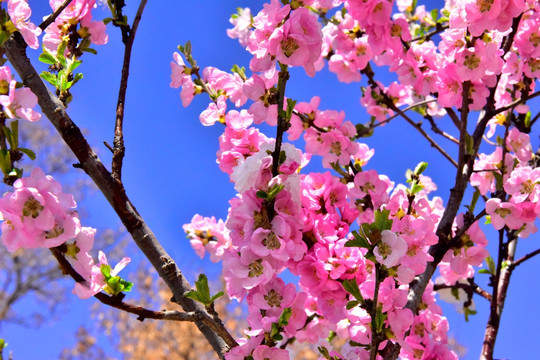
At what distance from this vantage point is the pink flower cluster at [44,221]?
3.37ft

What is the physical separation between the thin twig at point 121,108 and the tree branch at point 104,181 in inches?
1.3

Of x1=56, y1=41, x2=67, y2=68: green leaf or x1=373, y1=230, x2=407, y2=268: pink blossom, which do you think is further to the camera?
x1=56, y1=41, x2=67, y2=68: green leaf

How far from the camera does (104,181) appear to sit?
4.36 ft

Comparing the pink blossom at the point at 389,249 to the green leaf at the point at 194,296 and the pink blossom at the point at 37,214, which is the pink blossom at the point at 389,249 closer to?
the green leaf at the point at 194,296

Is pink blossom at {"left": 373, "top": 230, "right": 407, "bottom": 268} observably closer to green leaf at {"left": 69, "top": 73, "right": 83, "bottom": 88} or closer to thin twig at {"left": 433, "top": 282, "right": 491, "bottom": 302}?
green leaf at {"left": 69, "top": 73, "right": 83, "bottom": 88}

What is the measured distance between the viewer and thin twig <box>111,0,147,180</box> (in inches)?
53.6

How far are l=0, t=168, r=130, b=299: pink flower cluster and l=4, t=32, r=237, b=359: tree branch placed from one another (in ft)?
0.69

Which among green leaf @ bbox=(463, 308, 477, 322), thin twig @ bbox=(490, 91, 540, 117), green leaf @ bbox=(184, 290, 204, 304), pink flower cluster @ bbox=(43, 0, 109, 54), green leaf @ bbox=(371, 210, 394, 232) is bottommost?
green leaf @ bbox=(184, 290, 204, 304)

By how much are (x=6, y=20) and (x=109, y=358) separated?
8.23 meters

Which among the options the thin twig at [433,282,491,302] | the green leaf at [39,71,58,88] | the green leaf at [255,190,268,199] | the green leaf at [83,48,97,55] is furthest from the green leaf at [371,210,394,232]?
the thin twig at [433,282,491,302]

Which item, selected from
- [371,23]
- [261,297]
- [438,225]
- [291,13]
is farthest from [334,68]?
[261,297]

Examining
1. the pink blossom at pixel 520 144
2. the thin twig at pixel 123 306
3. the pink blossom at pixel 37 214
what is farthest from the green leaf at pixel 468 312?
the pink blossom at pixel 37 214

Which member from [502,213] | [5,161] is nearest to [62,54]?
[5,161]

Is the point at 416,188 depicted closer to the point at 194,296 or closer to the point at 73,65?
the point at 194,296
